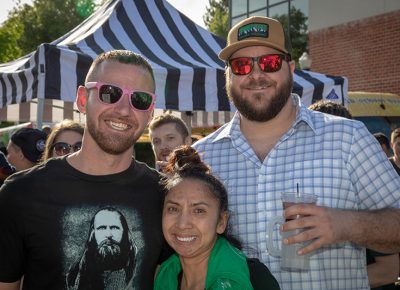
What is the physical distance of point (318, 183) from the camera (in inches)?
94.7

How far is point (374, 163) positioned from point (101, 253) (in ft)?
4.46

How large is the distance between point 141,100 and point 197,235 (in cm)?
68

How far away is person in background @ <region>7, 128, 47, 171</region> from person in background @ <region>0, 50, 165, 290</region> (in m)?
2.68

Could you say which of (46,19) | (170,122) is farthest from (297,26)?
(46,19)

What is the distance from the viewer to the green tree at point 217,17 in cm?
4491

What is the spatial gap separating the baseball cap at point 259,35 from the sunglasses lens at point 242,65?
8 centimetres

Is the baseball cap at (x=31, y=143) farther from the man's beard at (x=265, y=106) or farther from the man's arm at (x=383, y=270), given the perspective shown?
the man's arm at (x=383, y=270)

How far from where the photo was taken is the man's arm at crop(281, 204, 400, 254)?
1.90 metres

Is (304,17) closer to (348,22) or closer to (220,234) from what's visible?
(348,22)

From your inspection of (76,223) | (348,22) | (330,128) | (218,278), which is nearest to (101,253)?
(76,223)

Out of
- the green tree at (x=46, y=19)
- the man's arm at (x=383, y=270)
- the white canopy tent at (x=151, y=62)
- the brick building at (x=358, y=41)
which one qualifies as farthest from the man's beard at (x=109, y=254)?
the green tree at (x=46, y=19)

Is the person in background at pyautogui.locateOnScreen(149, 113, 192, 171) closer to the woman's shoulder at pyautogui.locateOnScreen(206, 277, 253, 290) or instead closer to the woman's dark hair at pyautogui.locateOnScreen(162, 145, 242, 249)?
the woman's dark hair at pyautogui.locateOnScreen(162, 145, 242, 249)

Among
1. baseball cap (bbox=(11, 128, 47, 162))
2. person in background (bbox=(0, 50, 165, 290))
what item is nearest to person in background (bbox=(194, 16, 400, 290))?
person in background (bbox=(0, 50, 165, 290))

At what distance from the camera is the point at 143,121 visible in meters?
2.29
